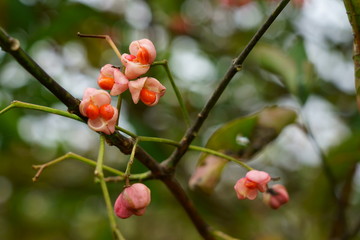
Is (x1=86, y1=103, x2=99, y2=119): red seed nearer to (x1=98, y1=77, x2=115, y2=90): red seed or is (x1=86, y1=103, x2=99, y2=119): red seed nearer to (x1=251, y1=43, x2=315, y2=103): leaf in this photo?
(x1=98, y1=77, x2=115, y2=90): red seed

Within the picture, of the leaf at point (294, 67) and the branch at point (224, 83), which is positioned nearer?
the branch at point (224, 83)

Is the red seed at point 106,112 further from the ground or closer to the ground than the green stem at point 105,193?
further from the ground

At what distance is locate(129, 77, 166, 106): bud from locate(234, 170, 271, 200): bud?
193mm

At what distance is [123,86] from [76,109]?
0.26 ft

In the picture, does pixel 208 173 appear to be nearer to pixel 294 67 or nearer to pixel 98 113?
pixel 98 113

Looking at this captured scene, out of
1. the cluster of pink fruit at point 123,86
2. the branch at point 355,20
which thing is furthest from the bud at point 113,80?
the branch at point 355,20

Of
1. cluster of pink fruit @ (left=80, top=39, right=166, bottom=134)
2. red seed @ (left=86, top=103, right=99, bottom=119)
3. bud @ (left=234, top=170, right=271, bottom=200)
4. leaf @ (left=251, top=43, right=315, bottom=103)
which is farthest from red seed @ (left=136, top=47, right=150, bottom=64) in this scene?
leaf @ (left=251, top=43, right=315, bottom=103)

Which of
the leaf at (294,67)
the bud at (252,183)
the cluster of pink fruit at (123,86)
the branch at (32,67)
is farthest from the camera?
the leaf at (294,67)

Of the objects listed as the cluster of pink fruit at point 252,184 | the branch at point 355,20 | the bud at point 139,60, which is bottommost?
the cluster of pink fruit at point 252,184

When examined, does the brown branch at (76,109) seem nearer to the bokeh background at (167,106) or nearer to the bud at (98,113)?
the bud at (98,113)

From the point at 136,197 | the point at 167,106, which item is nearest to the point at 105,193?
the point at 136,197

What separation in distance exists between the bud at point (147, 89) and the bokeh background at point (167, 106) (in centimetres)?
78

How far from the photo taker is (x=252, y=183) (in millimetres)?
769

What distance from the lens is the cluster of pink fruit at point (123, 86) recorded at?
2.17ft
